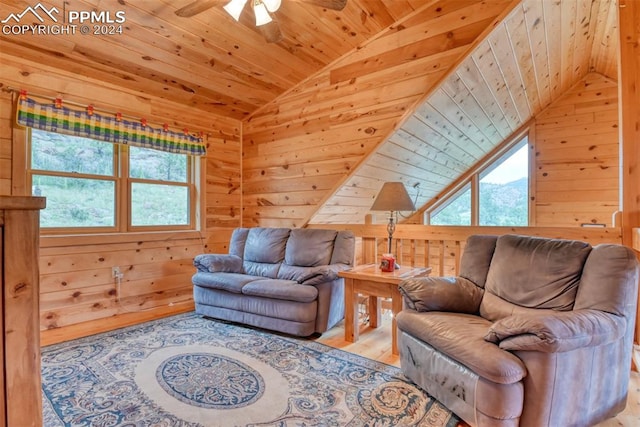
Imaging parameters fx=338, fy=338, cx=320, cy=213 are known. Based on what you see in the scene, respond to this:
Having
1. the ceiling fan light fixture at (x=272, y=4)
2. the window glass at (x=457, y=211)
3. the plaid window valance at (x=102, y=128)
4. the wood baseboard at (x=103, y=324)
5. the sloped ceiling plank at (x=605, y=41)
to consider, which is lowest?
the wood baseboard at (x=103, y=324)

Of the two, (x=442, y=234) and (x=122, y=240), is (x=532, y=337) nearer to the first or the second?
(x=442, y=234)

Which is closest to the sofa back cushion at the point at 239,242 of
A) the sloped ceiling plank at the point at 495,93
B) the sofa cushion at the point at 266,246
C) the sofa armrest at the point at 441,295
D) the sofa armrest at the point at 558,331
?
the sofa cushion at the point at 266,246

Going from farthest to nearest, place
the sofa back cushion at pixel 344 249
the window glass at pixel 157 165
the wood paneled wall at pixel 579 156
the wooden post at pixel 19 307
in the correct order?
1. the wood paneled wall at pixel 579 156
2. the window glass at pixel 157 165
3. the sofa back cushion at pixel 344 249
4. the wooden post at pixel 19 307

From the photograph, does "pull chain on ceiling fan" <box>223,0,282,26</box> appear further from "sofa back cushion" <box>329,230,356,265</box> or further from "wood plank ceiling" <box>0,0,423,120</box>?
"sofa back cushion" <box>329,230,356,265</box>

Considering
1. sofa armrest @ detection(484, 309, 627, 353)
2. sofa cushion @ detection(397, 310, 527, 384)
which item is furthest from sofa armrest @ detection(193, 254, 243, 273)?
sofa armrest @ detection(484, 309, 627, 353)

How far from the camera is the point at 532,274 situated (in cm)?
199

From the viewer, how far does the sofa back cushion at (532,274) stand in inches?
73.1

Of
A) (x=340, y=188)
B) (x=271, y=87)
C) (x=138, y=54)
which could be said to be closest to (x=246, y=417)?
(x=340, y=188)

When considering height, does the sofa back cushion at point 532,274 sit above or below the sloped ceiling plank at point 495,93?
below

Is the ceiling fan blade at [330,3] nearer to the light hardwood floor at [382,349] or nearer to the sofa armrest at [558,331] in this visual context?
the sofa armrest at [558,331]

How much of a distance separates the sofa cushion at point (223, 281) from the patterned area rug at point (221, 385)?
441mm

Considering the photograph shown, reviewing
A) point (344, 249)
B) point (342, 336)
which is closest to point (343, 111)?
point (344, 249)

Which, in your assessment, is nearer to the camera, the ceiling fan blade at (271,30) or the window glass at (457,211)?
the ceiling fan blade at (271,30)

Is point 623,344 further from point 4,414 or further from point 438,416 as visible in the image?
point 4,414
